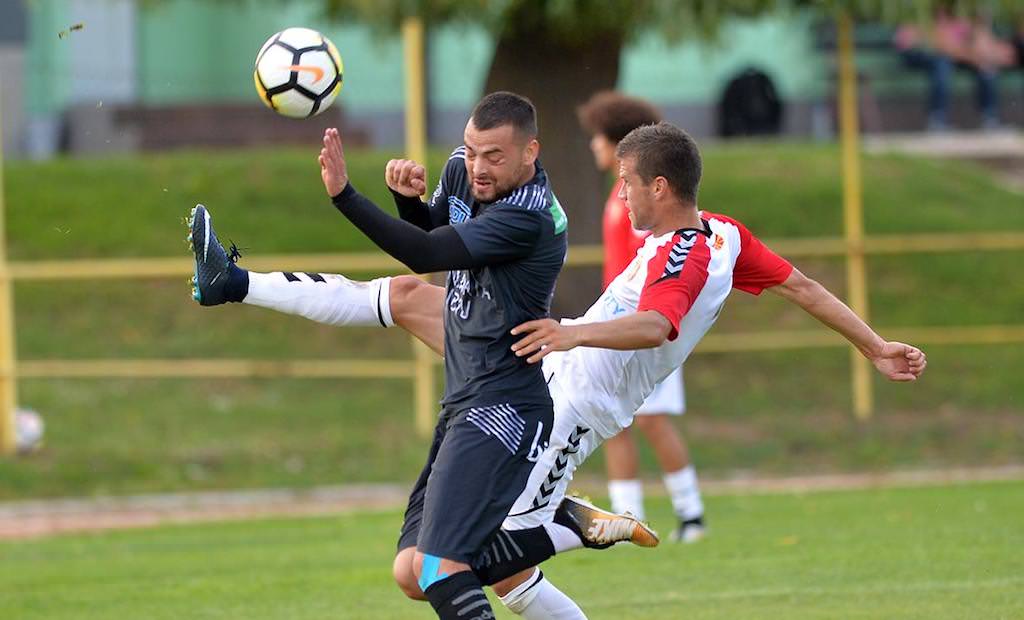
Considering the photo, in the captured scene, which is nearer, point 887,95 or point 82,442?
point 82,442

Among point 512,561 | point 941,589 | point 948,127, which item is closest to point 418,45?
point 941,589

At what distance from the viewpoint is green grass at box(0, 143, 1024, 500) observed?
14.0 meters

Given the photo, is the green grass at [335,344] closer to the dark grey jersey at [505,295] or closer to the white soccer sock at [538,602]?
the white soccer sock at [538,602]

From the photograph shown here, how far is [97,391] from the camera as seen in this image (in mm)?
15734

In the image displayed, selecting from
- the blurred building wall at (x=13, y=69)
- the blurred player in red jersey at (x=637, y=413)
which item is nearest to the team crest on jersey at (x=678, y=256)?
the blurred player in red jersey at (x=637, y=413)

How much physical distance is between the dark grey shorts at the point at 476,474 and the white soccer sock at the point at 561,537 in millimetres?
325

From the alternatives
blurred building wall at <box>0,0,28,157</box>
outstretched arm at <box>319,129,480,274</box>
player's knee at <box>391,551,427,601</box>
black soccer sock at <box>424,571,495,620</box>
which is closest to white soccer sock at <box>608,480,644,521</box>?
player's knee at <box>391,551,427,601</box>

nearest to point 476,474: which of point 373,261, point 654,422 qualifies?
point 654,422

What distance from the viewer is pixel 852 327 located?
21.1ft

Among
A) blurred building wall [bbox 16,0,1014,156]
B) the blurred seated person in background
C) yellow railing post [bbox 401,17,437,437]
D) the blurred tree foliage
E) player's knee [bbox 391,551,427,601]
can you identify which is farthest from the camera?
blurred building wall [bbox 16,0,1014,156]

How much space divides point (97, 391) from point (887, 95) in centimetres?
1259

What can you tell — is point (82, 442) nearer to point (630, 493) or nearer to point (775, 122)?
point (630, 493)

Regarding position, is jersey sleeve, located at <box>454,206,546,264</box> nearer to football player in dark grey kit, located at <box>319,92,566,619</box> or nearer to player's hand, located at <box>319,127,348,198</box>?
football player in dark grey kit, located at <box>319,92,566,619</box>

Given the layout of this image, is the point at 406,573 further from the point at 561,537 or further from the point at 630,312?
the point at 630,312
